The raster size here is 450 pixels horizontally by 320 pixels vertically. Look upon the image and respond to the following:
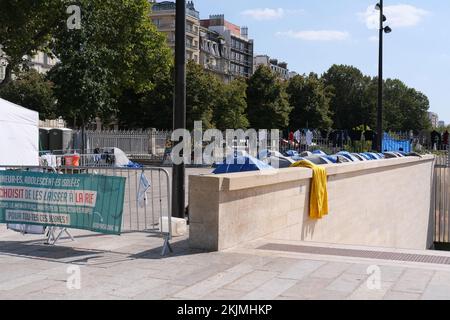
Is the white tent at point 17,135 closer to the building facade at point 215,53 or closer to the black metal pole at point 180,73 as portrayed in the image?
the black metal pole at point 180,73

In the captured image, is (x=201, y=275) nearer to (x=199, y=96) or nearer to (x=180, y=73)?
(x=180, y=73)

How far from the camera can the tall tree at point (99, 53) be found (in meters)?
28.0

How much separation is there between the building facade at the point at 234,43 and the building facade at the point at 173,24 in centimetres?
1531

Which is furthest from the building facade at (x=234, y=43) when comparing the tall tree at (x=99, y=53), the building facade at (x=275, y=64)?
the tall tree at (x=99, y=53)

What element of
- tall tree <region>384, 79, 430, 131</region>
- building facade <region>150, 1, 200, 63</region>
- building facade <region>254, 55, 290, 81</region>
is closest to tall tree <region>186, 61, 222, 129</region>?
building facade <region>150, 1, 200, 63</region>

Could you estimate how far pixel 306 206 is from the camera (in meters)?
10.6

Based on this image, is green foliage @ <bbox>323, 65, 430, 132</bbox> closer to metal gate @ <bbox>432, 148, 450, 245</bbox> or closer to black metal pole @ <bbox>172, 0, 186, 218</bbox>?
metal gate @ <bbox>432, 148, 450, 245</bbox>

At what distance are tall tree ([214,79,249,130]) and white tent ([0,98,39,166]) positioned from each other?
39.1 m

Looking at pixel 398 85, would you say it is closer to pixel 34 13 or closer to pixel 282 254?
pixel 34 13

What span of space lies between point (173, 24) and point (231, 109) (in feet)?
127

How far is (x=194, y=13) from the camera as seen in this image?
319ft

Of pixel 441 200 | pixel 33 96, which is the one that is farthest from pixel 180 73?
pixel 33 96

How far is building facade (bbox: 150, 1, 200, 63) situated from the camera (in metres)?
89.4

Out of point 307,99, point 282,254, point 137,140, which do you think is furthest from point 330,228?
point 307,99
